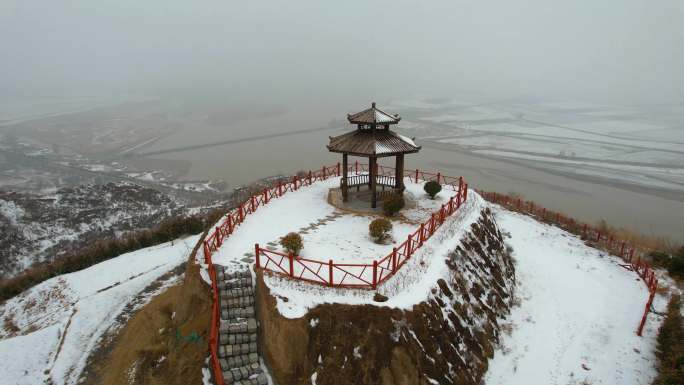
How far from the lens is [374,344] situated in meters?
11.8

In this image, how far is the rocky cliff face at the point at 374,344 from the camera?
11570 millimetres

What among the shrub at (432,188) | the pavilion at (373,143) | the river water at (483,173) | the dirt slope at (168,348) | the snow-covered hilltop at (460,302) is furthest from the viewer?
the river water at (483,173)

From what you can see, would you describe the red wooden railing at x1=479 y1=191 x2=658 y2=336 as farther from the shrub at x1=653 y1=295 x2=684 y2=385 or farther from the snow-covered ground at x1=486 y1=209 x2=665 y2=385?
the shrub at x1=653 y1=295 x2=684 y2=385

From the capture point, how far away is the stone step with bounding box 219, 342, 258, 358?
475 inches

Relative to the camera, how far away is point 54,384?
1597 cm

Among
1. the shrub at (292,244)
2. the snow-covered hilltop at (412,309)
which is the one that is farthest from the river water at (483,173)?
the shrub at (292,244)

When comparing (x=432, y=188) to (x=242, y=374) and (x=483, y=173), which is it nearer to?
(x=242, y=374)

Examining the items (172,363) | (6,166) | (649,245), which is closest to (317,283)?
(172,363)

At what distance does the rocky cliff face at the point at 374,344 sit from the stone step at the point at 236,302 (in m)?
0.39

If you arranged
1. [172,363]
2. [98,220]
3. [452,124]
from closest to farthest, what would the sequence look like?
[172,363] → [98,220] → [452,124]

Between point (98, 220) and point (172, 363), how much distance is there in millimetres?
32186

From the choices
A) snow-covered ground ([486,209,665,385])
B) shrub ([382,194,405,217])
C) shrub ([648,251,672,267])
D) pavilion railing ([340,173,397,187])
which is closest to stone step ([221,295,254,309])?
snow-covered ground ([486,209,665,385])

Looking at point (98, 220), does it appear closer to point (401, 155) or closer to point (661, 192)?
point (401, 155)

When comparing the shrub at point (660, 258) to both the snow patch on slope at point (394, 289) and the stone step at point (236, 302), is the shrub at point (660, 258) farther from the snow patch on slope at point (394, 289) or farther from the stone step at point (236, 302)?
the stone step at point (236, 302)
